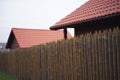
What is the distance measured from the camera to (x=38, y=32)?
32875mm

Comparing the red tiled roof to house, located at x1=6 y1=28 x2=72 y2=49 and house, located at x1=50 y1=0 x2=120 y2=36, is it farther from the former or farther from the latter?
house, located at x1=6 y1=28 x2=72 y2=49

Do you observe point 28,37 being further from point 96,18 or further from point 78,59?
point 78,59

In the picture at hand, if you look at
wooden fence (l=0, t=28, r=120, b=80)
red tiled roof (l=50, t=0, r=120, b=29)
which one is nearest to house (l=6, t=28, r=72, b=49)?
wooden fence (l=0, t=28, r=120, b=80)

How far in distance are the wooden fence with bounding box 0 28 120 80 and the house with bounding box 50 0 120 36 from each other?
61.3 inches

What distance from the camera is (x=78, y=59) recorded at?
339 inches

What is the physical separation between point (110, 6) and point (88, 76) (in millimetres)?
3639

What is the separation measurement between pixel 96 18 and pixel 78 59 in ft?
7.08

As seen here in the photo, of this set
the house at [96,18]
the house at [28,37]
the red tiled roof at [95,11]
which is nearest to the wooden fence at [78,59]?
the house at [96,18]

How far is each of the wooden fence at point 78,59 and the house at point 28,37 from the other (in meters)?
15.8

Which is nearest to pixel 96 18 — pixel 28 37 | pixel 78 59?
pixel 78 59

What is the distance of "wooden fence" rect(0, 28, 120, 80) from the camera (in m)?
7.15

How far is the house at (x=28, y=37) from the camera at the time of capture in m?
29.6

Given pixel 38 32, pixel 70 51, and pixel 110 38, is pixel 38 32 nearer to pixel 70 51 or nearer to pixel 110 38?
pixel 70 51

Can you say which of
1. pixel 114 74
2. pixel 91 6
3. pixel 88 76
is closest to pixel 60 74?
pixel 88 76
